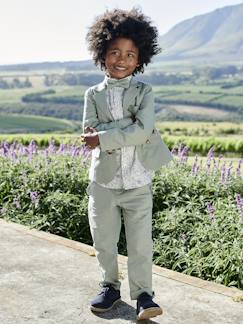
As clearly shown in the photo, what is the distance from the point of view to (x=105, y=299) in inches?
164

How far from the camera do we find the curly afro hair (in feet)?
13.0

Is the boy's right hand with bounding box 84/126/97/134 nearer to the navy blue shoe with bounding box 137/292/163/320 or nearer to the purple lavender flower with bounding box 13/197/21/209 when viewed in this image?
the navy blue shoe with bounding box 137/292/163/320

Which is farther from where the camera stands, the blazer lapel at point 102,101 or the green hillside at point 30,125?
the green hillside at point 30,125

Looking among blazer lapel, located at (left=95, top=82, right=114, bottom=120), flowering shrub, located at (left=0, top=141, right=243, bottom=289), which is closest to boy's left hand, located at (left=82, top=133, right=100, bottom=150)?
blazer lapel, located at (left=95, top=82, right=114, bottom=120)

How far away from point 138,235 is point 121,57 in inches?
46.2

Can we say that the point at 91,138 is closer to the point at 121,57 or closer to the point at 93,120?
the point at 93,120

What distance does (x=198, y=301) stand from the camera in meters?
4.35

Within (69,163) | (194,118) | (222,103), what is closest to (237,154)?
(69,163)

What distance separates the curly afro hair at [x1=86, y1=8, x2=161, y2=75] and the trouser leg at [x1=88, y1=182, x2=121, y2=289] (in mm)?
885

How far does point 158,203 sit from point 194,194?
46cm

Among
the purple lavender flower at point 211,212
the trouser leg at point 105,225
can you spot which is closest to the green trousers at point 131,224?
the trouser leg at point 105,225

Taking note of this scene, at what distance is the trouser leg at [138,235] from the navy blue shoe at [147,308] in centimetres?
8

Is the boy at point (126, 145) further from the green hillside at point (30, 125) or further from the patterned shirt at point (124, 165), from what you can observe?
the green hillside at point (30, 125)

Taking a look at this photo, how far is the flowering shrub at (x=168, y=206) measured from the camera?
5.65 metres
